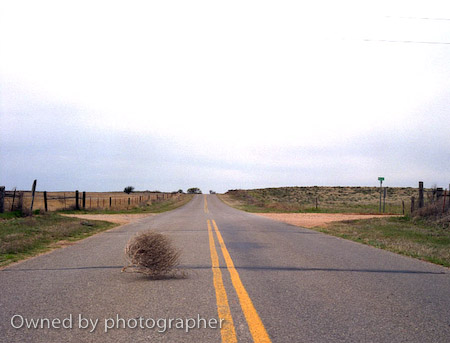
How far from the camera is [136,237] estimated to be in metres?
7.02

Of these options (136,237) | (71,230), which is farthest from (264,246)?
(71,230)

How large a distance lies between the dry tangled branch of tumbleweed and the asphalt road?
23cm

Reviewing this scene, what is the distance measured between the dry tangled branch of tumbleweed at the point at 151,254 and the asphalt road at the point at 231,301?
0.23 meters

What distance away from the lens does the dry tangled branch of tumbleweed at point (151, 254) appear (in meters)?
6.88

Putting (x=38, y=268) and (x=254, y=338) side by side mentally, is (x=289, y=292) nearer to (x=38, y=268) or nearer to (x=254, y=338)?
(x=254, y=338)

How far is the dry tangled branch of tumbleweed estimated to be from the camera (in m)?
6.88

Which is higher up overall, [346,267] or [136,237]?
[136,237]

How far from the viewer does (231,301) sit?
5.40 m

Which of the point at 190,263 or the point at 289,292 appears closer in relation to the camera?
the point at 289,292

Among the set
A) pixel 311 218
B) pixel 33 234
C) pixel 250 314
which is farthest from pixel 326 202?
pixel 250 314

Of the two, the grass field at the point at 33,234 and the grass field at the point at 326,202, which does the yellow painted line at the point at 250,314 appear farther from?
the grass field at the point at 326,202

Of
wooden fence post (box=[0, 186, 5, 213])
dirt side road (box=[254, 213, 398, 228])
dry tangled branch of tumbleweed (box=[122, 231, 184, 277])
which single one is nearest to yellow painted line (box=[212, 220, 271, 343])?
dry tangled branch of tumbleweed (box=[122, 231, 184, 277])

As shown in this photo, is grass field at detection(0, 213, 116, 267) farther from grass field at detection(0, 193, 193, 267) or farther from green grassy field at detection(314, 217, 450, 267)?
green grassy field at detection(314, 217, 450, 267)

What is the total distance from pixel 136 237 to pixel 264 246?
206 inches
